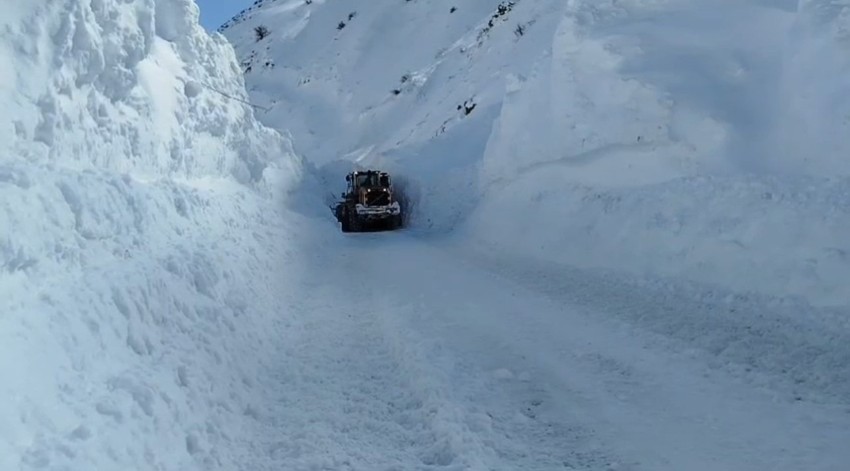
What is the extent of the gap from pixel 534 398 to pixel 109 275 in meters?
3.46

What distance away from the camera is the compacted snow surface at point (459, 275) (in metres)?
4.23

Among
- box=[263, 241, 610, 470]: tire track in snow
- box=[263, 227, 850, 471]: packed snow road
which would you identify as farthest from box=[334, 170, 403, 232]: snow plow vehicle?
box=[263, 241, 610, 470]: tire track in snow

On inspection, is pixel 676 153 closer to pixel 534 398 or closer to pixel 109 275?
pixel 534 398

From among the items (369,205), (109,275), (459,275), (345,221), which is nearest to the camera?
(109,275)

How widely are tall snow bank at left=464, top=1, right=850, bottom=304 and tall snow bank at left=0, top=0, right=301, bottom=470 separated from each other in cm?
598

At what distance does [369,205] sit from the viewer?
23.9 m

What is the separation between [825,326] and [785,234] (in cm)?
186

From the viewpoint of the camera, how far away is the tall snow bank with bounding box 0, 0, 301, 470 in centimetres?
365

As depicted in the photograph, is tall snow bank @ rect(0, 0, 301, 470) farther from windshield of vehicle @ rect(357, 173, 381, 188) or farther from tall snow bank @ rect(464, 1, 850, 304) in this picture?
windshield of vehicle @ rect(357, 173, 381, 188)

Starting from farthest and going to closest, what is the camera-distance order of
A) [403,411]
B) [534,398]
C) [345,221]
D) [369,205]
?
[345,221], [369,205], [534,398], [403,411]

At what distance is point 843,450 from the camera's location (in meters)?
4.17

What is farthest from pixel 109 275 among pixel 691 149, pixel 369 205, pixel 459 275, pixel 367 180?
pixel 367 180

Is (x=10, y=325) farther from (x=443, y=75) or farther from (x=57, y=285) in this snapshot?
(x=443, y=75)

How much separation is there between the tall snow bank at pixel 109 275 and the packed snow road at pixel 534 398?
0.60 meters
